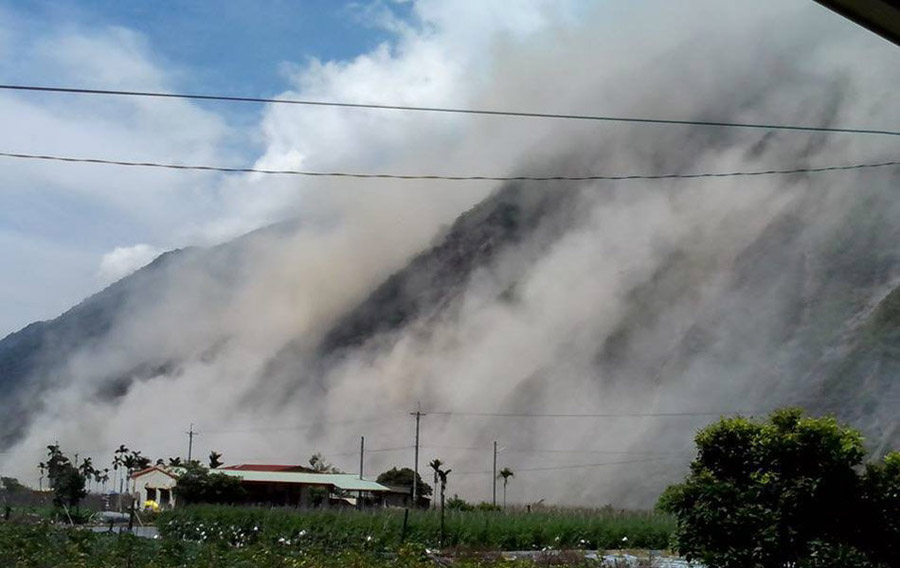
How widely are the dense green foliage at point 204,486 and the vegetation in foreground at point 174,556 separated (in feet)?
123

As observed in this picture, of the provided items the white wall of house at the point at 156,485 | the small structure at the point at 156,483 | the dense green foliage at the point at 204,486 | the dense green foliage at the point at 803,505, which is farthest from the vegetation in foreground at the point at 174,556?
the white wall of house at the point at 156,485

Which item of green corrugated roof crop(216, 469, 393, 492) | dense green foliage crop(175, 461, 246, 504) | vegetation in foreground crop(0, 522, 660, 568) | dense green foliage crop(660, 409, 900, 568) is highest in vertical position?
green corrugated roof crop(216, 469, 393, 492)

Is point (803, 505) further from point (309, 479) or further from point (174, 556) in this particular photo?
point (309, 479)

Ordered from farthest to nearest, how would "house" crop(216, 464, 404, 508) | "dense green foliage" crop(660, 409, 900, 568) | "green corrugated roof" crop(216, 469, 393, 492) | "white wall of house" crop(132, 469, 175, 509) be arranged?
"white wall of house" crop(132, 469, 175, 509), "green corrugated roof" crop(216, 469, 393, 492), "house" crop(216, 464, 404, 508), "dense green foliage" crop(660, 409, 900, 568)

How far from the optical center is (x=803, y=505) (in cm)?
1088

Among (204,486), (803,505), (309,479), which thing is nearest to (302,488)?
(309,479)

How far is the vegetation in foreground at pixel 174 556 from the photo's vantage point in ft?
44.8

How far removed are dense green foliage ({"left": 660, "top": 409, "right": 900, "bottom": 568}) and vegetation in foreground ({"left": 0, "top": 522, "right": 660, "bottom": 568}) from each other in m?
3.19

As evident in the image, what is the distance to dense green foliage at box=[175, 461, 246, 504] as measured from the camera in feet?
179

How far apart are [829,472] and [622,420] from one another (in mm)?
95113

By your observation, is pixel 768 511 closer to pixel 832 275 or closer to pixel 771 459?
pixel 771 459

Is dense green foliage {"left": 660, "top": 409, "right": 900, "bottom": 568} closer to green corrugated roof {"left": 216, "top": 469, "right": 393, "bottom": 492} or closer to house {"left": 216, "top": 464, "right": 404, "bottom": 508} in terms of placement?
house {"left": 216, "top": 464, "right": 404, "bottom": 508}

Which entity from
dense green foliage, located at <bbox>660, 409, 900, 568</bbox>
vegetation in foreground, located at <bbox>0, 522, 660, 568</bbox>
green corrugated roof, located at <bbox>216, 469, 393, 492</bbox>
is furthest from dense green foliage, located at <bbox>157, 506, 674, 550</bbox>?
green corrugated roof, located at <bbox>216, 469, 393, 492</bbox>

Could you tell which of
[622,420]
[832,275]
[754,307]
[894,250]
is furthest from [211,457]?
[894,250]
